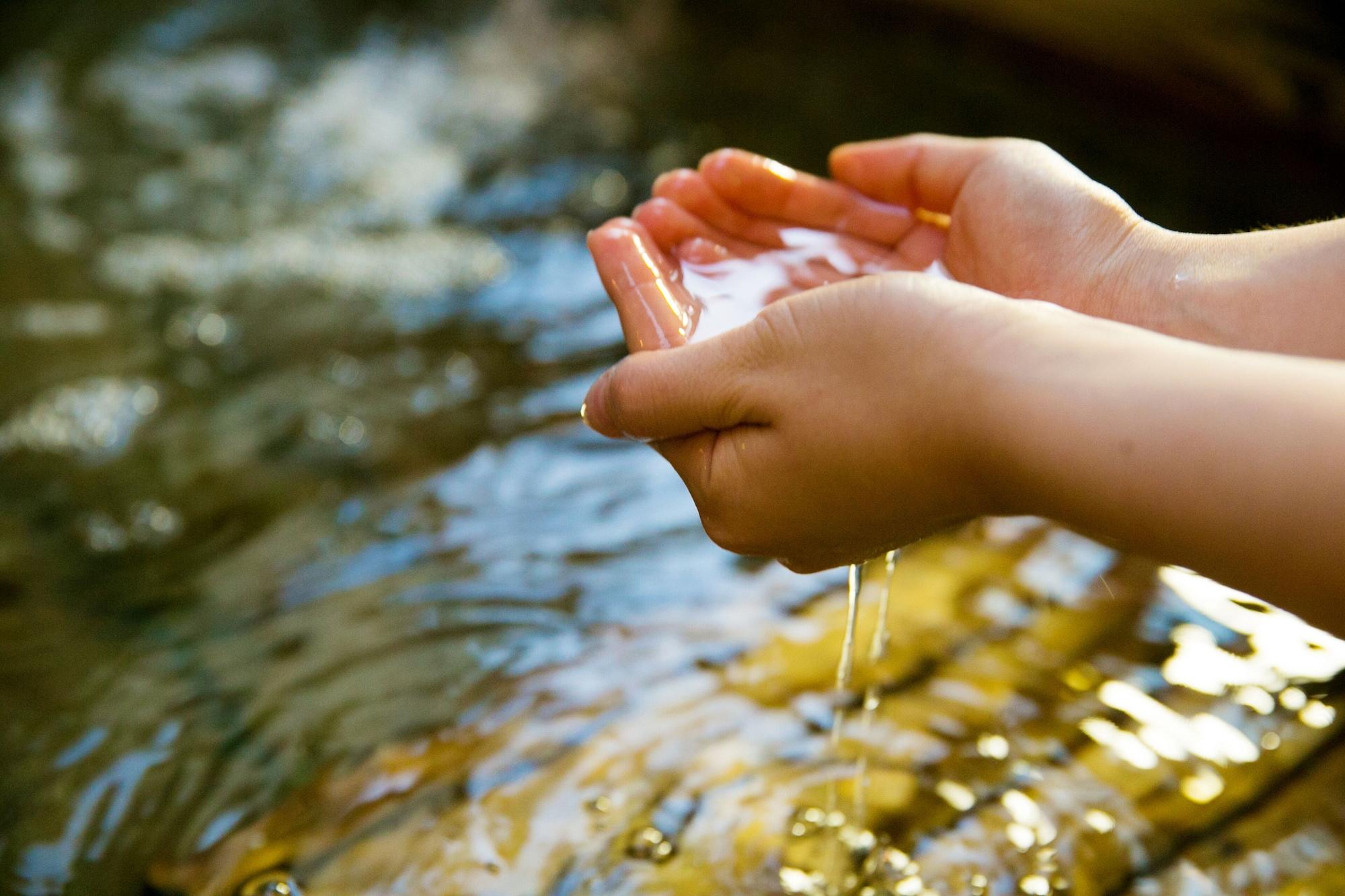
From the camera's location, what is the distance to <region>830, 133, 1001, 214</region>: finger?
1695mm

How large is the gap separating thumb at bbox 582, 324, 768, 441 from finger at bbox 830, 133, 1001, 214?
23.1 inches

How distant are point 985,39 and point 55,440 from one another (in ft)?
11.2

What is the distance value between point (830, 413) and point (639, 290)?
403 millimetres

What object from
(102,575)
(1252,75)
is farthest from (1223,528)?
(1252,75)

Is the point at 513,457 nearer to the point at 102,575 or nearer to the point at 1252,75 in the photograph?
the point at 102,575

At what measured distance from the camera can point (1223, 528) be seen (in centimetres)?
96

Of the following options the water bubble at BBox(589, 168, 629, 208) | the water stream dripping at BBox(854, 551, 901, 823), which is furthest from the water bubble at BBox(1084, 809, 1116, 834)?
the water bubble at BBox(589, 168, 629, 208)

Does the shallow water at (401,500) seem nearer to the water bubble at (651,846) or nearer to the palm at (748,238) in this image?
the water bubble at (651,846)

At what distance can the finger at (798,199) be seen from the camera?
1728 mm

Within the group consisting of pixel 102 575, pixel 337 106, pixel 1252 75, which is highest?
pixel 337 106

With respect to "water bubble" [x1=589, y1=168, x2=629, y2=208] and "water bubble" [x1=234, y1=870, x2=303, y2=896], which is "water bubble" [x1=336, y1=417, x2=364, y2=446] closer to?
"water bubble" [x1=234, y1=870, x2=303, y2=896]

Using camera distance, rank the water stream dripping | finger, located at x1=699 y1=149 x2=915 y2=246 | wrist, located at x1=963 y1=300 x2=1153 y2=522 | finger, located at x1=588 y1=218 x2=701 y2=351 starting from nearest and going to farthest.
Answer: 1. wrist, located at x1=963 y1=300 x2=1153 y2=522
2. finger, located at x1=588 y1=218 x2=701 y2=351
3. the water stream dripping
4. finger, located at x1=699 y1=149 x2=915 y2=246

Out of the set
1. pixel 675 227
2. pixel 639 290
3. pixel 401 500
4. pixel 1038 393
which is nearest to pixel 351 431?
pixel 401 500

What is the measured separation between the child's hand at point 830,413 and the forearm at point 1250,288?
1.57ft
